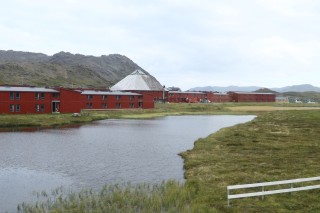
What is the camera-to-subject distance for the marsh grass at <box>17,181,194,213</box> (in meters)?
24.7

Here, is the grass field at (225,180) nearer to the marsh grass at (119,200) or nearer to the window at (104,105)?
the marsh grass at (119,200)

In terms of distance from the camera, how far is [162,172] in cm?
3706

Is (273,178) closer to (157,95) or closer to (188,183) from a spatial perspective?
(188,183)

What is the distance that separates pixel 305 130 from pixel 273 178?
134 feet

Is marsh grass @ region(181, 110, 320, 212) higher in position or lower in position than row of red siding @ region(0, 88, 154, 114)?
lower

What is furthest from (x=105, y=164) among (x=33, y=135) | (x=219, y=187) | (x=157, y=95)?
(x=157, y=95)

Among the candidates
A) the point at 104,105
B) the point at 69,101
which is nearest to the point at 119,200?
the point at 69,101

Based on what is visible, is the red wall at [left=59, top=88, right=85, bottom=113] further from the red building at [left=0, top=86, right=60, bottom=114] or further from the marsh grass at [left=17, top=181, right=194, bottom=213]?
the marsh grass at [left=17, top=181, right=194, bottom=213]

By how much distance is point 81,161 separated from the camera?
43.2 m

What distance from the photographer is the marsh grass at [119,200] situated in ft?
81.0

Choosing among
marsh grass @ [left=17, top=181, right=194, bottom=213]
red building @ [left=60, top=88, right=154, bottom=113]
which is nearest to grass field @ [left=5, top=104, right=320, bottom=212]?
marsh grass @ [left=17, top=181, right=194, bottom=213]

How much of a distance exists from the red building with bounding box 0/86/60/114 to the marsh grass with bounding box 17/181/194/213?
259 ft

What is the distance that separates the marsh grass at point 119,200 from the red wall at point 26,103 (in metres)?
78.6

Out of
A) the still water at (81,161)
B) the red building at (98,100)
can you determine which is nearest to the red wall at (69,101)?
the red building at (98,100)
